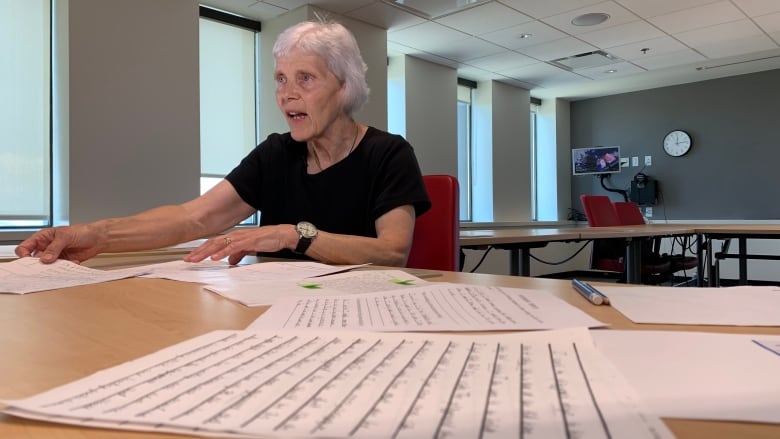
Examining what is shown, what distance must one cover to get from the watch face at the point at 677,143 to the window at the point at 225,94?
5.10 metres

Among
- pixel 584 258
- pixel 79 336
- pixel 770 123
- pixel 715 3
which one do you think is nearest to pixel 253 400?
pixel 79 336

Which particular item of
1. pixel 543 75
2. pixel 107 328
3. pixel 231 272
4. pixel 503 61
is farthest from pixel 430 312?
pixel 543 75

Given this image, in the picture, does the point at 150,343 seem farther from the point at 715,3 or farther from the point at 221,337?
the point at 715,3

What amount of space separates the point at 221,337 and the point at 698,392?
0.36 m

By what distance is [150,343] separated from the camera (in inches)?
18.4

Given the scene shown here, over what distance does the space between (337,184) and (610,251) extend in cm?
335

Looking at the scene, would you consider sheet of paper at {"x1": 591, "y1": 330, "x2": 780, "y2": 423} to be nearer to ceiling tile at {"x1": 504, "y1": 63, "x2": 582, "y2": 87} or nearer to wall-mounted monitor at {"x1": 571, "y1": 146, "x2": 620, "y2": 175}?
ceiling tile at {"x1": 504, "y1": 63, "x2": 582, "y2": 87}

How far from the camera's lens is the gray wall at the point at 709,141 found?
6125 millimetres

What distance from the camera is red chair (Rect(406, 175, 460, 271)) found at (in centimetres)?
154

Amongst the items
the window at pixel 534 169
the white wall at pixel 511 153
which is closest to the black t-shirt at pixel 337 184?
the white wall at pixel 511 153

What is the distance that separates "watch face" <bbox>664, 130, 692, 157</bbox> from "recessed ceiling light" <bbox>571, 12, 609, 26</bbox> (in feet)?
9.25

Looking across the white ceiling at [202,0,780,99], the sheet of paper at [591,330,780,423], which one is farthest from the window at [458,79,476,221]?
the sheet of paper at [591,330,780,423]

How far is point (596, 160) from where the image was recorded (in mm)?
7133

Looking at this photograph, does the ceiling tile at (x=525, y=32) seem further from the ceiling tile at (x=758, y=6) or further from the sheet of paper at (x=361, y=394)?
the sheet of paper at (x=361, y=394)
